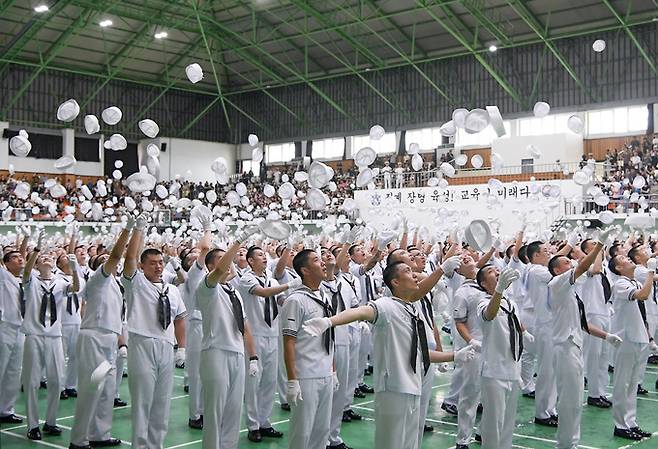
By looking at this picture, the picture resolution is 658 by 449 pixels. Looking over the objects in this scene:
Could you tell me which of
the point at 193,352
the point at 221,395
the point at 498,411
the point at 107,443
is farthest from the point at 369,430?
the point at 107,443

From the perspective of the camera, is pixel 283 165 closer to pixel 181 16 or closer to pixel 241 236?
pixel 181 16

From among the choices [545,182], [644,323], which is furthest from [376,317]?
[545,182]

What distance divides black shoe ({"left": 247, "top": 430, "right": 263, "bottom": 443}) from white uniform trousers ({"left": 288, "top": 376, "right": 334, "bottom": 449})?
2.31 metres

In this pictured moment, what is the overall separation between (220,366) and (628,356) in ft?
15.3

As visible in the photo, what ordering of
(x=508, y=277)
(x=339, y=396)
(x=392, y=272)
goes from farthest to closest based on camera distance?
(x=339, y=396)
(x=508, y=277)
(x=392, y=272)

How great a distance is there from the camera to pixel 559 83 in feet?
113

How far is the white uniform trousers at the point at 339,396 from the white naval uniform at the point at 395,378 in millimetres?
2278

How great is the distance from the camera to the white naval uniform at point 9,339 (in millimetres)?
8820

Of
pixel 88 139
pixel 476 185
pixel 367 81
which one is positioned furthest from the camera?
pixel 88 139

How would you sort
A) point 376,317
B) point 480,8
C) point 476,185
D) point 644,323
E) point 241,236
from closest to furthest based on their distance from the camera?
point 376,317 → point 241,236 → point 644,323 → point 476,185 → point 480,8

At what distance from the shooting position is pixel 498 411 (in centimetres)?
666

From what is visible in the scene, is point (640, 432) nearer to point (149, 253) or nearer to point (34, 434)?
point (149, 253)

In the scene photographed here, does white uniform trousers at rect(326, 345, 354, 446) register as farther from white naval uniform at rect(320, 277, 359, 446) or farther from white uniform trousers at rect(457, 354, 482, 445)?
white uniform trousers at rect(457, 354, 482, 445)

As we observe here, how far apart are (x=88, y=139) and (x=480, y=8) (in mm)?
23492
